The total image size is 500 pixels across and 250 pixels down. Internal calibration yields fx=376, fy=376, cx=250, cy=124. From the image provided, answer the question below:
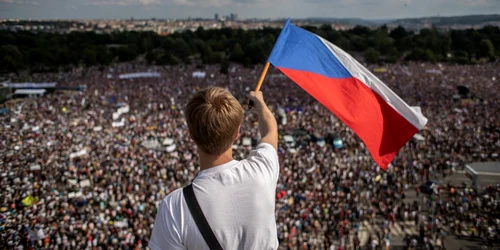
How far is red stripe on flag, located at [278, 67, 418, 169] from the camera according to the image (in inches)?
168

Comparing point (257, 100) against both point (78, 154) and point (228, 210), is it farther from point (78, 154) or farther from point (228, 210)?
point (78, 154)

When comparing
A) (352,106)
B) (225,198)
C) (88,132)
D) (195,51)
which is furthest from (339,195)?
(195,51)

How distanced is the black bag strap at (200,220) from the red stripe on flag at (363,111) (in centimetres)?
313

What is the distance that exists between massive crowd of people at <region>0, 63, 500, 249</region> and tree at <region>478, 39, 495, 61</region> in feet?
79.6

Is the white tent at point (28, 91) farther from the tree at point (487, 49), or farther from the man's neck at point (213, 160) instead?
the tree at point (487, 49)

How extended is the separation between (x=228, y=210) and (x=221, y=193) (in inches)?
2.6

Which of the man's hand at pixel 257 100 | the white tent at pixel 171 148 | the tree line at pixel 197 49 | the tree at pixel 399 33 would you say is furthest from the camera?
the tree at pixel 399 33

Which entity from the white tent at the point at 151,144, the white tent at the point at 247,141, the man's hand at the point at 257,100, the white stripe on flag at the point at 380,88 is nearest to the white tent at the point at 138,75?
the white tent at the point at 151,144

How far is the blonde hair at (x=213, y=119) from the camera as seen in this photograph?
1314 mm

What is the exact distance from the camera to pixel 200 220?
1.27 metres

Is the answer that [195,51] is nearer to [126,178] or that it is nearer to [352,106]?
[126,178]

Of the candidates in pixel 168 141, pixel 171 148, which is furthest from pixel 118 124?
pixel 171 148

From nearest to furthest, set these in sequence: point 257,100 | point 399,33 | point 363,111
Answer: point 257,100
point 363,111
point 399,33

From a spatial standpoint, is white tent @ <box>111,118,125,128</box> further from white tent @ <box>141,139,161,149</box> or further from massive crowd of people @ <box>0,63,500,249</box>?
white tent @ <box>141,139,161,149</box>
